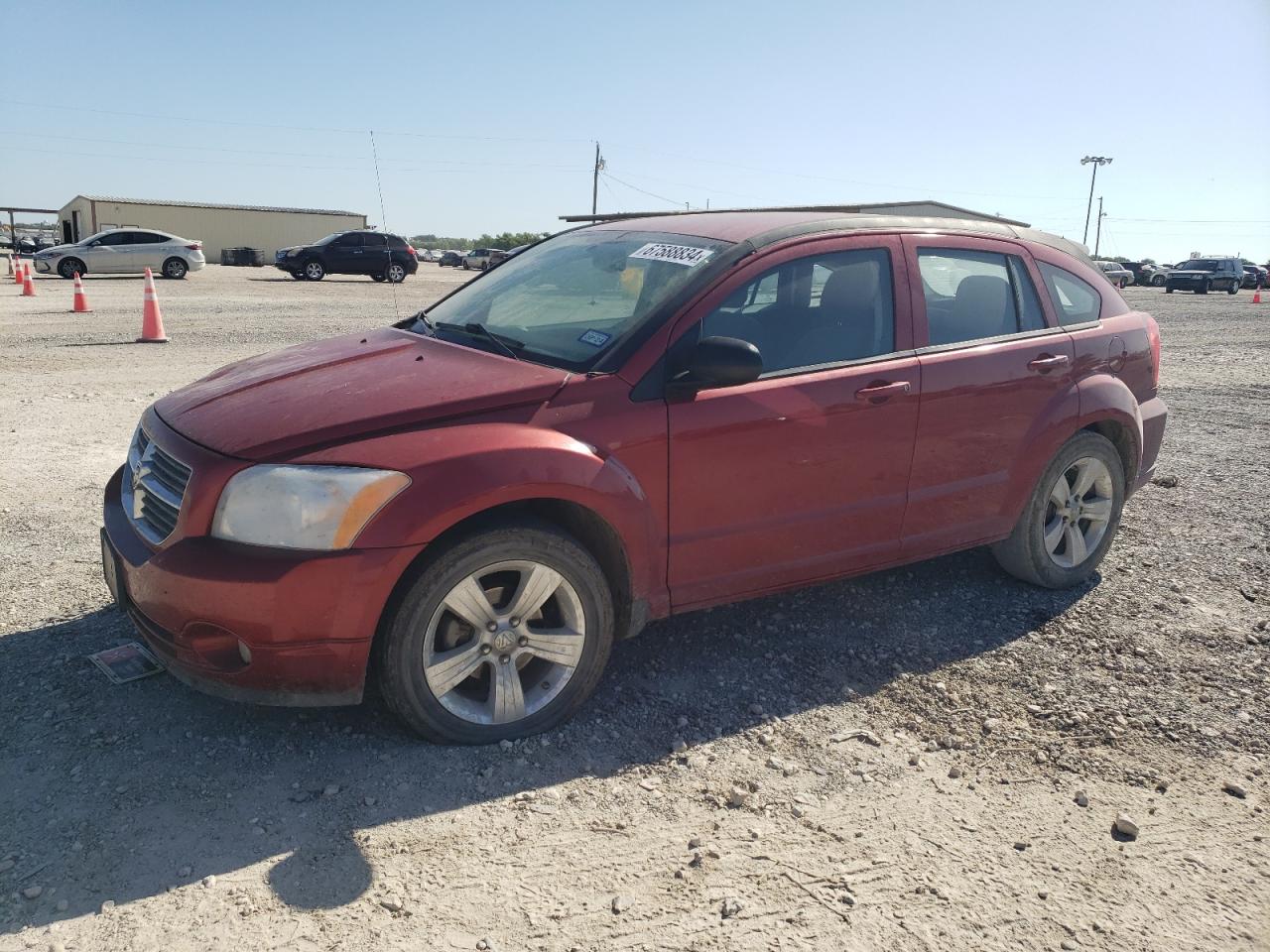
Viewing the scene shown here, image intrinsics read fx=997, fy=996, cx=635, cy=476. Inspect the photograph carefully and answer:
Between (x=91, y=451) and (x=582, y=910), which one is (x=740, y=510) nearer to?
(x=582, y=910)

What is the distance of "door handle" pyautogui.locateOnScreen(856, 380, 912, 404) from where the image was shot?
3867 mm

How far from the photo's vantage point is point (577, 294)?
4020mm

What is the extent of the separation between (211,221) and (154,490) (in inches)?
2120

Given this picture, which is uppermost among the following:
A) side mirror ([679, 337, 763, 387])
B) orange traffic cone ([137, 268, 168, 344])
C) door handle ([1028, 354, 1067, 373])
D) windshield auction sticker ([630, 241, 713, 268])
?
windshield auction sticker ([630, 241, 713, 268])

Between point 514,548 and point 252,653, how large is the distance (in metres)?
0.84

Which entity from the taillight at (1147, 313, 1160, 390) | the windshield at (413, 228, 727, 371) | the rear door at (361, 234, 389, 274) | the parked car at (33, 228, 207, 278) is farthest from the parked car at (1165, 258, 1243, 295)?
the windshield at (413, 228, 727, 371)

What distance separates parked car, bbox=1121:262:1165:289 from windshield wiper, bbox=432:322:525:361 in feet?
198

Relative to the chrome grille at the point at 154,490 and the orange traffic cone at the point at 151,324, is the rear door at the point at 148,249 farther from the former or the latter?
the chrome grille at the point at 154,490

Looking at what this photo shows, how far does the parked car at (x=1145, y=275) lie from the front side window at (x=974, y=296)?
5866 cm

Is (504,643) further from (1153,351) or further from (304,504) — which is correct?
(1153,351)

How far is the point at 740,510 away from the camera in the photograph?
12.0ft

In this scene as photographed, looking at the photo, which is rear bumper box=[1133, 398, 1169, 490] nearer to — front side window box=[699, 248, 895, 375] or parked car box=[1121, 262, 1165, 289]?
front side window box=[699, 248, 895, 375]

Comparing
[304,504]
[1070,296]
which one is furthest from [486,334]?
[1070,296]

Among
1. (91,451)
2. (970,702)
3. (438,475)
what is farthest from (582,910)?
(91,451)
